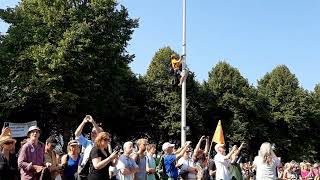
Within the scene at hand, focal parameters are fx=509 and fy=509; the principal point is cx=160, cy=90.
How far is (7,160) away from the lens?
8.89 metres

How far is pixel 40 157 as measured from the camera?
877 centimetres

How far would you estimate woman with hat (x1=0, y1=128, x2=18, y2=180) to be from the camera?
8.70 m

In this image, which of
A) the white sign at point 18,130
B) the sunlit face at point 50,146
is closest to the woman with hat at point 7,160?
the sunlit face at point 50,146

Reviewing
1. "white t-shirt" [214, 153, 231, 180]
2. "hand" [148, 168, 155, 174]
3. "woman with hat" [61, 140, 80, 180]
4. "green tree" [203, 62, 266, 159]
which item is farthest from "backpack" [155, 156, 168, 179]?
"green tree" [203, 62, 266, 159]

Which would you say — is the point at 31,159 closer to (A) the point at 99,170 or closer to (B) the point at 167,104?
(A) the point at 99,170

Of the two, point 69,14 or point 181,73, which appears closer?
point 181,73

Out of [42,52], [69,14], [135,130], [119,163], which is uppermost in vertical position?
[69,14]

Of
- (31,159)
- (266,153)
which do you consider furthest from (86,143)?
(266,153)

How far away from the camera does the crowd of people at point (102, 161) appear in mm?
8422

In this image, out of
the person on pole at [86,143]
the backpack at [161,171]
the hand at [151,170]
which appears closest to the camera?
the person on pole at [86,143]

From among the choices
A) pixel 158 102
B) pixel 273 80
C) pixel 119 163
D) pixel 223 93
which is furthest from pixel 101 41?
pixel 273 80

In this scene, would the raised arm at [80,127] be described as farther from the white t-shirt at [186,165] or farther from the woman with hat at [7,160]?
the white t-shirt at [186,165]

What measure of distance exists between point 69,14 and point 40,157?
26769mm

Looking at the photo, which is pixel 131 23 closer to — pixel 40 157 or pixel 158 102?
pixel 158 102
